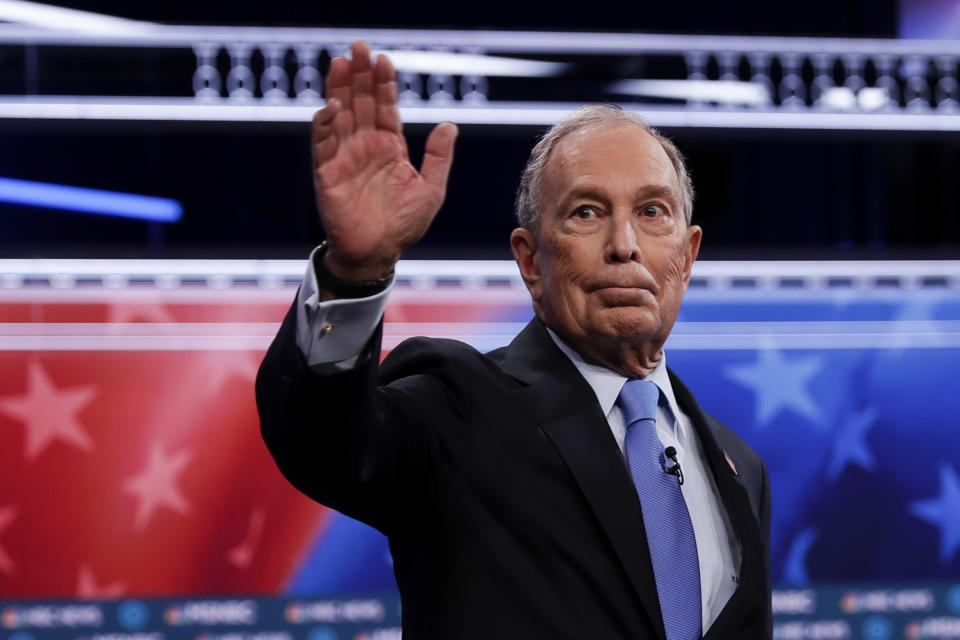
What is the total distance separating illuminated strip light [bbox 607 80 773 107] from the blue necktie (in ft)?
6.55

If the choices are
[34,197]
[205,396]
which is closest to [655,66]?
[205,396]

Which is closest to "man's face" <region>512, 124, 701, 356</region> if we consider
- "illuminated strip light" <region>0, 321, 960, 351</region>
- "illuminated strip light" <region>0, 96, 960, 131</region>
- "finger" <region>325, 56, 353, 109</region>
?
"finger" <region>325, 56, 353, 109</region>

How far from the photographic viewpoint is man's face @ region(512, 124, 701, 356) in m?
1.19

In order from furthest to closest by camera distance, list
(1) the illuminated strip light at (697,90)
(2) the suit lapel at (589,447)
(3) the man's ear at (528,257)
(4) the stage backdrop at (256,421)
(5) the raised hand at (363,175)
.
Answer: (1) the illuminated strip light at (697,90) < (4) the stage backdrop at (256,421) < (3) the man's ear at (528,257) < (2) the suit lapel at (589,447) < (5) the raised hand at (363,175)

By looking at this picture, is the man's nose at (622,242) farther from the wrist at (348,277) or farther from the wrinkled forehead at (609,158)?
the wrist at (348,277)

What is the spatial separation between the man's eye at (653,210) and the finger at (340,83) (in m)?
0.43

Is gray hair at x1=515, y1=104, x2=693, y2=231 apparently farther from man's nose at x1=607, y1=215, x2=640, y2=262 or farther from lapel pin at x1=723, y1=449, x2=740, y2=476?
lapel pin at x1=723, y1=449, x2=740, y2=476

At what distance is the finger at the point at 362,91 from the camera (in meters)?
0.95

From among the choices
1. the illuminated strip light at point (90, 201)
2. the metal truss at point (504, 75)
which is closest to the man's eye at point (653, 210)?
the metal truss at point (504, 75)

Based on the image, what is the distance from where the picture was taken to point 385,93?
3.11 feet

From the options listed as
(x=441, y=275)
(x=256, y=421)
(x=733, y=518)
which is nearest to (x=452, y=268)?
(x=441, y=275)

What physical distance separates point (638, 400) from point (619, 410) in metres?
0.02

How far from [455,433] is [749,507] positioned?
36 centimetres

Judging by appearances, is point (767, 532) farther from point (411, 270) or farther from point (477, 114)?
point (477, 114)
